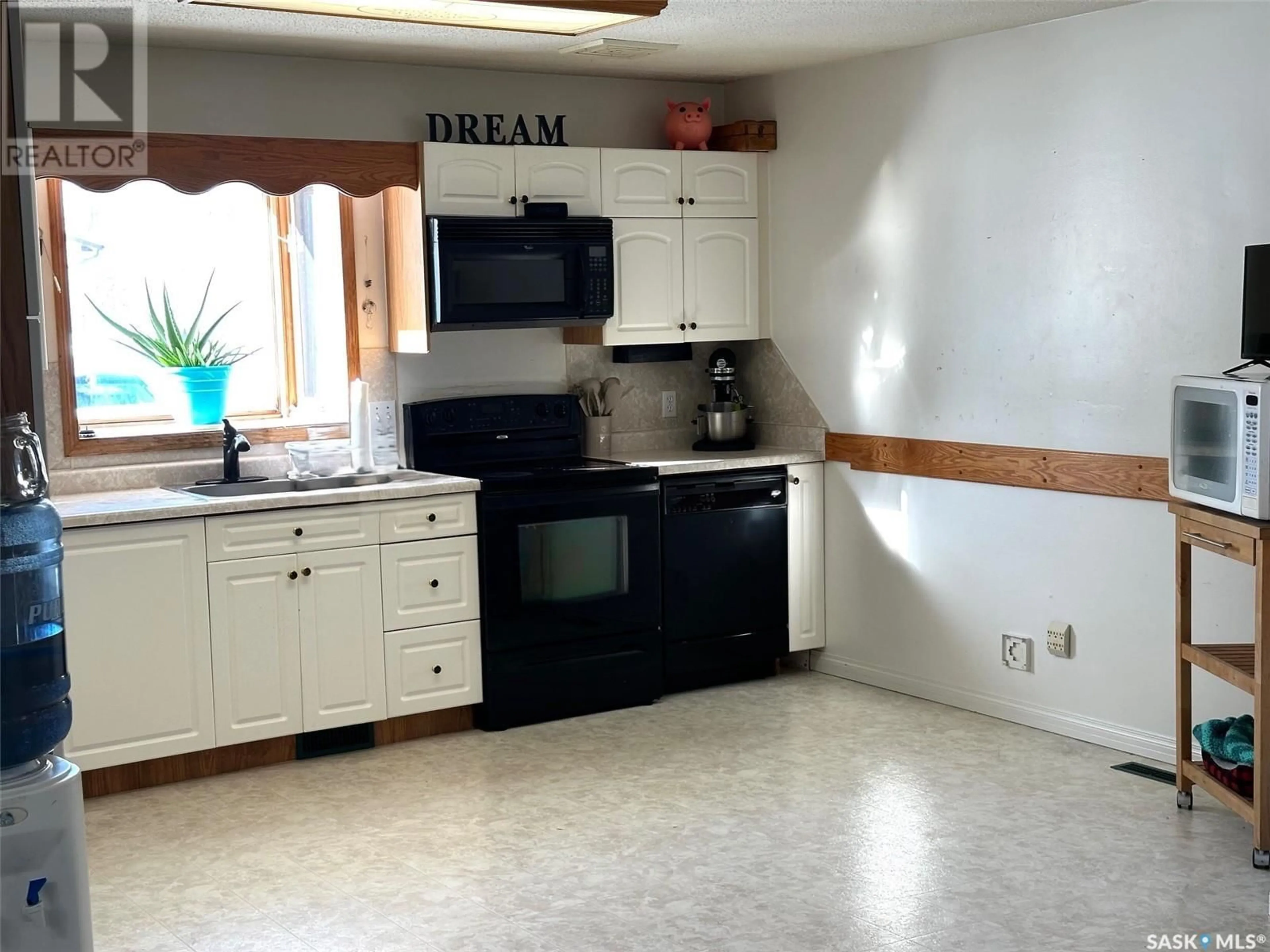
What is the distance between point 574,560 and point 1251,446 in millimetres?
2330

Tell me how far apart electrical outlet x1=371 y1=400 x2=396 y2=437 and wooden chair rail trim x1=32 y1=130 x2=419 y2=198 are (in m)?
0.76

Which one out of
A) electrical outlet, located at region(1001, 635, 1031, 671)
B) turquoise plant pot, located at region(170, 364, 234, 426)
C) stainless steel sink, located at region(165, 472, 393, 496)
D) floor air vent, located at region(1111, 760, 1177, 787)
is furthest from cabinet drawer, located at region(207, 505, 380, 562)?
floor air vent, located at region(1111, 760, 1177, 787)

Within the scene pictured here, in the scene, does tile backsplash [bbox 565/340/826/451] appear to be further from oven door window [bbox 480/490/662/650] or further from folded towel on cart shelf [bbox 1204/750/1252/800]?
folded towel on cart shelf [bbox 1204/750/1252/800]

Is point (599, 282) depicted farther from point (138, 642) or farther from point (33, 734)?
point (33, 734)

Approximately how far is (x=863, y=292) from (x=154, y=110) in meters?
2.60

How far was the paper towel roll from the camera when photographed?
4.90 m

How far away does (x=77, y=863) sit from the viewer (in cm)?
208

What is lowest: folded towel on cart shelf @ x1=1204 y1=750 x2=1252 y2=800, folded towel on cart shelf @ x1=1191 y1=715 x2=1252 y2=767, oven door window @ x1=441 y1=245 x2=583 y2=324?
folded towel on cart shelf @ x1=1204 y1=750 x2=1252 y2=800

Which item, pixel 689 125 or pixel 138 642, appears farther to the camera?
pixel 689 125

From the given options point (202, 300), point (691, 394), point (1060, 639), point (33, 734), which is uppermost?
point (202, 300)

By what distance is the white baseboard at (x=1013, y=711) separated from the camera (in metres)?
4.33

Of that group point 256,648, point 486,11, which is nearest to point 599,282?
point 486,11

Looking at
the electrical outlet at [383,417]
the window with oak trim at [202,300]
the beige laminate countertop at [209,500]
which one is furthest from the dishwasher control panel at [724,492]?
the window with oak trim at [202,300]

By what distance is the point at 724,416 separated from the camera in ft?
18.1
